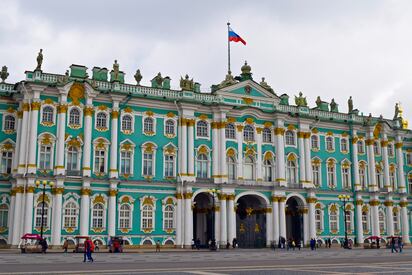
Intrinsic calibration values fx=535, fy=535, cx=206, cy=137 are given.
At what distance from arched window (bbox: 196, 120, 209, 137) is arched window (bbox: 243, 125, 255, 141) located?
488 cm

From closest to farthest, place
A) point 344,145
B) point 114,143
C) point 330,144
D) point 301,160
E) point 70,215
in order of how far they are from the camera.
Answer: point 70,215, point 114,143, point 301,160, point 330,144, point 344,145

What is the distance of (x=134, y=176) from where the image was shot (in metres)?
55.8

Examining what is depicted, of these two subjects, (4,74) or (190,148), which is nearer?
(4,74)

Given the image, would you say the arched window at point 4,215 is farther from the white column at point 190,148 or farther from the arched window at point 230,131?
the arched window at point 230,131

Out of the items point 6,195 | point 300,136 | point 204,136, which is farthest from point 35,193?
point 300,136

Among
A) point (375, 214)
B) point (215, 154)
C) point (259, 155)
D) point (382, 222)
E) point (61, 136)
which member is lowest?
point (382, 222)

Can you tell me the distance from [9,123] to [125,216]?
1492 cm

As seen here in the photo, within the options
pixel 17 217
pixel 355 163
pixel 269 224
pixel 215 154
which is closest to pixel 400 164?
pixel 355 163

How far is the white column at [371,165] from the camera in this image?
69506 millimetres

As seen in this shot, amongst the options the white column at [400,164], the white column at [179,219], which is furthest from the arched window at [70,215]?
the white column at [400,164]

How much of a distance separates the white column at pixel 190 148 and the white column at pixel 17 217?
1735 cm

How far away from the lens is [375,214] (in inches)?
2702

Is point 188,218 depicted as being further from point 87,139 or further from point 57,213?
point 57,213

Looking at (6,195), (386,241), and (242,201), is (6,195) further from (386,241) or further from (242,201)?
(386,241)
